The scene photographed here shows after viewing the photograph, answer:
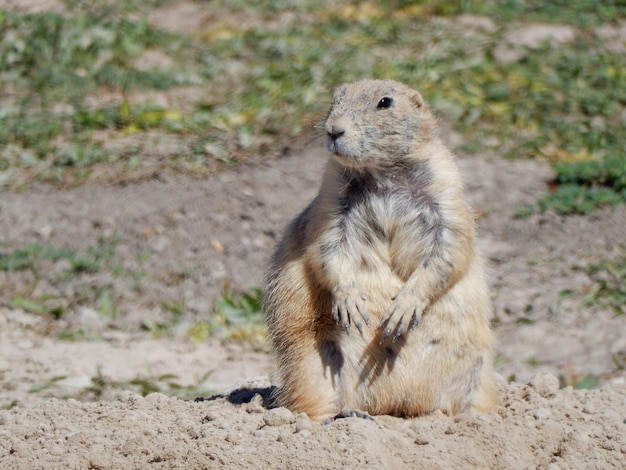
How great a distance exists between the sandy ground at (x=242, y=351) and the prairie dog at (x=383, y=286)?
0.19m

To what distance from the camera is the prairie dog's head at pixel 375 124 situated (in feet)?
14.3

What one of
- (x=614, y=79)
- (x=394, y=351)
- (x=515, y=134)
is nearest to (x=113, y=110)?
(x=515, y=134)

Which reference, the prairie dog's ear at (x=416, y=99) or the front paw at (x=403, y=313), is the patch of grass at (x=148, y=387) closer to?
the front paw at (x=403, y=313)

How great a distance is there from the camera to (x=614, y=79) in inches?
418

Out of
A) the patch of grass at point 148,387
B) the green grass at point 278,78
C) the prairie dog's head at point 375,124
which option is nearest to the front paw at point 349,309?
the prairie dog's head at point 375,124

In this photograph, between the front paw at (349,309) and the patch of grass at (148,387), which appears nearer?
the front paw at (349,309)

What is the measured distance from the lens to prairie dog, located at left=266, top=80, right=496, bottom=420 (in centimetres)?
445

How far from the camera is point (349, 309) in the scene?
436 centimetres

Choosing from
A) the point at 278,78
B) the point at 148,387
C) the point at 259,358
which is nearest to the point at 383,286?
the point at 148,387

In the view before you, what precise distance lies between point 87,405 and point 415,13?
8386 millimetres

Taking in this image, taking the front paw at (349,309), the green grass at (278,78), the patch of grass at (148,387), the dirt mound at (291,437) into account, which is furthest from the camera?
the green grass at (278,78)

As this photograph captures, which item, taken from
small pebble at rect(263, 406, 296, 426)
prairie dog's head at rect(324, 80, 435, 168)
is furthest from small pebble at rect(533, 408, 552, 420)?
prairie dog's head at rect(324, 80, 435, 168)

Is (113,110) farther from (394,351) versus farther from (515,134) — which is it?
(394,351)

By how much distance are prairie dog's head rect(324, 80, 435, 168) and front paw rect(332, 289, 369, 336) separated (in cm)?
57
